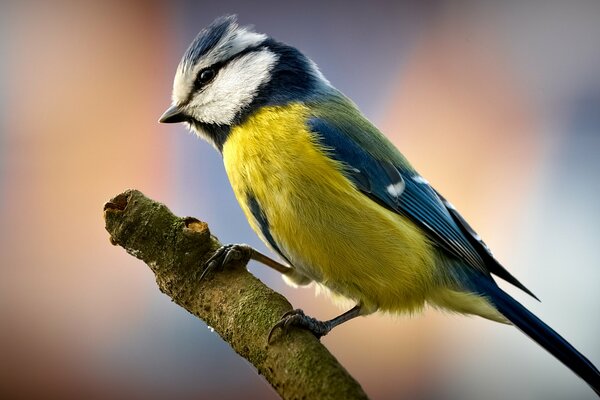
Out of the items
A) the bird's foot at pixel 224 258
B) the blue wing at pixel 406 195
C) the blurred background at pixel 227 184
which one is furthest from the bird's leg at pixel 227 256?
the blurred background at pixel 227 184

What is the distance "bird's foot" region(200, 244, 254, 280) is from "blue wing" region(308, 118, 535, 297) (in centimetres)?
18

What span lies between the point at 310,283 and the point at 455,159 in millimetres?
630

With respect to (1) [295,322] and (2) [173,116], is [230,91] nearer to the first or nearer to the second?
(2) [173,116]

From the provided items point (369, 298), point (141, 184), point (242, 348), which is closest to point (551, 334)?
point (369, 298)

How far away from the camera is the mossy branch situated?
543 mm

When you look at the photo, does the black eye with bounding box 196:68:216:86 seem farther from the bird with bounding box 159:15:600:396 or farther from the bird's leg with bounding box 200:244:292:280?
the bird's leg with bounding box 200:244:292:280

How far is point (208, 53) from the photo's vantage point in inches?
32.8

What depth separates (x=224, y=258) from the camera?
0.63 metres

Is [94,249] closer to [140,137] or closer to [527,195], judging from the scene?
[140,137]

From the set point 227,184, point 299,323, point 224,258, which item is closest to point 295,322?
point 299,323

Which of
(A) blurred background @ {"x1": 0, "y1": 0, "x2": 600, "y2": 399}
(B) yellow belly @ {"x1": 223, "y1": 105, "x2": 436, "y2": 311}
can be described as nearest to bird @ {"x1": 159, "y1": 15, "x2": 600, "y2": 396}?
(B) yellow belly @ {"x1": 223, "y1": 105, "x2": 436, "y2": 311}

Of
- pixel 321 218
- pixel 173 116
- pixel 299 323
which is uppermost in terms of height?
pixel 173 116

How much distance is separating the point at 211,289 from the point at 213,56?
0.37 m

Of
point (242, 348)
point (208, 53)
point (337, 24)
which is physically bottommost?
point (242, 348)
